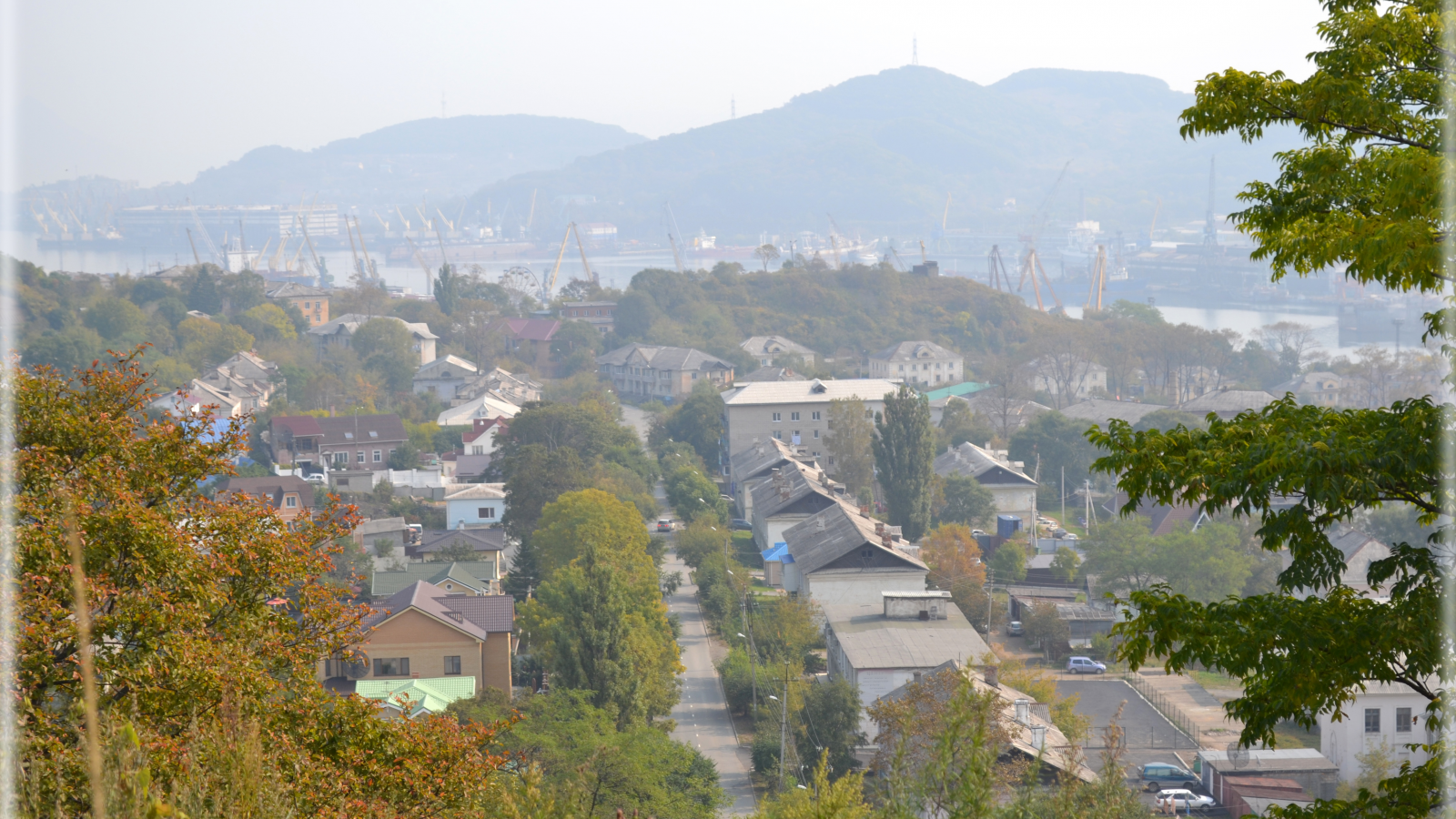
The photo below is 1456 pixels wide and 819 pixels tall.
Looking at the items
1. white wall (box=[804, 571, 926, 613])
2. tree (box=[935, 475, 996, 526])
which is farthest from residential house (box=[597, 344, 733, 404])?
white wall (box=[804, 571, 926, 613])

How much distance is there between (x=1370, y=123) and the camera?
1992 millimetres

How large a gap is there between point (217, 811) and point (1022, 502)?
15.9m

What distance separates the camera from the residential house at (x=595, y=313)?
111 ft

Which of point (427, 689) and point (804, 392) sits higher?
point (804, 392)

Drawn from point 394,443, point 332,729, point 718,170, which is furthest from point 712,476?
point 718,170

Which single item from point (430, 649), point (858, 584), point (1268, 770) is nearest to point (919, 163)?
point (858, 584)

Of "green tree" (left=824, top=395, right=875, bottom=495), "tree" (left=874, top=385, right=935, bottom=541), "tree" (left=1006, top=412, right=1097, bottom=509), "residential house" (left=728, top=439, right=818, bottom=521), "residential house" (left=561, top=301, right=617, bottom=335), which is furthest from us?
"residential house" (left=561, top=301, right=617, bottom=335)

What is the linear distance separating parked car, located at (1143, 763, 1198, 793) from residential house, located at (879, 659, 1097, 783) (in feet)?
2.39

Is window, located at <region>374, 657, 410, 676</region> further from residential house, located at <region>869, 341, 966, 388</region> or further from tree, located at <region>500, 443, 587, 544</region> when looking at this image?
residential house, located at <region>869, 341, 966, 388</region>

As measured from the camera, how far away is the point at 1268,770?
316 inches

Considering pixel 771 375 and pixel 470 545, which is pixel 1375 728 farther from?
pixel 771 375

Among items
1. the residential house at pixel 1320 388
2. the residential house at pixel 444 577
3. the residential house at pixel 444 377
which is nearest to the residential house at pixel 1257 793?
the residential house at pixel 444 577

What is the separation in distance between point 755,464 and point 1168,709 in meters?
8.33

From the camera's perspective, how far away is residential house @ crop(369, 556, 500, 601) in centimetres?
1056
